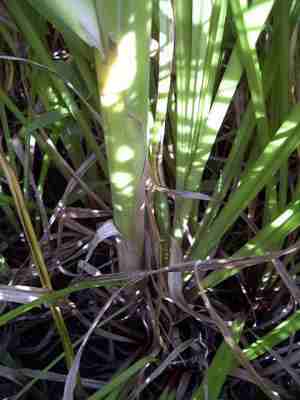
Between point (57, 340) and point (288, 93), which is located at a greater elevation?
point (288, 93)

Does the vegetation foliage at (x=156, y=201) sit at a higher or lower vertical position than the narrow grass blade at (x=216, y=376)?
higher

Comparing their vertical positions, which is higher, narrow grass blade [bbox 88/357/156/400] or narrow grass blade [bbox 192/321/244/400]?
narrow grass blade [bbox 192/321/244/400]

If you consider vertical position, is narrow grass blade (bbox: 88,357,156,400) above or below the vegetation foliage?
below

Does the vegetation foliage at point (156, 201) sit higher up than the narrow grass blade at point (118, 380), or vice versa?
the vegetation foliage at point (156, 201)

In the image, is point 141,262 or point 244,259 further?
point 141,262

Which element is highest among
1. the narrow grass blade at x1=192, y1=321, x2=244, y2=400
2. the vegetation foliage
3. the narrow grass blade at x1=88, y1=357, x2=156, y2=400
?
the vegetation foliage

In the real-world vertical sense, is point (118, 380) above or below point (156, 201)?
below

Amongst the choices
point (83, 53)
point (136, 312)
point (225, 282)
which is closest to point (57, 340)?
point (136, 312)

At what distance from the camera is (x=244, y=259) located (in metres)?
0.45

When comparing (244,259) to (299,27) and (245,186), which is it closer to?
(245,186)

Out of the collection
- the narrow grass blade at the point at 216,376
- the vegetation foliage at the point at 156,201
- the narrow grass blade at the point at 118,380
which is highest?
the vegetation foliage at the point at 156,201

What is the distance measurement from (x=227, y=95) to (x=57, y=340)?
342 millimetres

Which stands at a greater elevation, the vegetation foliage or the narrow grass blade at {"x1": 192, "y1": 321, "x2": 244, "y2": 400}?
the vegetation foliage

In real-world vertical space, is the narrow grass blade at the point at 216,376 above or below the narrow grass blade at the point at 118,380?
above
